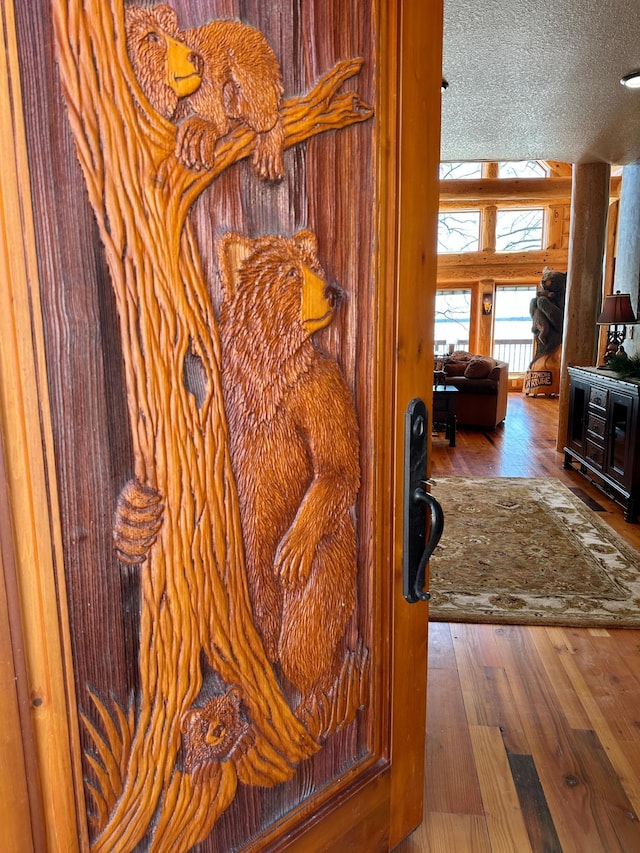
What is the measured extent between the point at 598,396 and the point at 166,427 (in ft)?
13.7

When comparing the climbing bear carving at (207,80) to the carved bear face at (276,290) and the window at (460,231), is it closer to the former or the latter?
the carved bear face at (276,290)

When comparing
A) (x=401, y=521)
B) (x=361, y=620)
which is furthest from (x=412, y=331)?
(x=361, y=620)

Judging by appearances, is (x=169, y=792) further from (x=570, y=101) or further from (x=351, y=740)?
(x=570, y=101)

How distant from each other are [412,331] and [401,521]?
380 mm

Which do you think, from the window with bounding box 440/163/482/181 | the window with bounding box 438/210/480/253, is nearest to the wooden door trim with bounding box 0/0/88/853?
the window with bounding box 438/210/480/253

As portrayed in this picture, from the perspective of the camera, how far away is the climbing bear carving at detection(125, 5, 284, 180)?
0.73 m

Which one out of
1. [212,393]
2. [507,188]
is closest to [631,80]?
[212,393]

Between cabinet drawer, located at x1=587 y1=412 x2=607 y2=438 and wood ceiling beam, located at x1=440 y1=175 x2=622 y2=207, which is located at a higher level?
wood ceiling beam, located at x1=440 y1=175 x2=622 y2=207

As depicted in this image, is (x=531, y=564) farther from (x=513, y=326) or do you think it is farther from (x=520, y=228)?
(x=520, y=228)

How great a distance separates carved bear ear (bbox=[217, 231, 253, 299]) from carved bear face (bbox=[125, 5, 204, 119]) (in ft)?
0.57

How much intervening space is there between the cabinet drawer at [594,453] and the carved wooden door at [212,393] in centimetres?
355

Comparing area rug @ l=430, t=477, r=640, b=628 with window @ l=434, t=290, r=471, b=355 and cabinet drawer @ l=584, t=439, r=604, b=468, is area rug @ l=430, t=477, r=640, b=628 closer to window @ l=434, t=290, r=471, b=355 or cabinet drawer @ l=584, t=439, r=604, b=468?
cabinet drawer @ l=584, t=439, r=604, b=468

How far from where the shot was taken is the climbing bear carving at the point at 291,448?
89 cm

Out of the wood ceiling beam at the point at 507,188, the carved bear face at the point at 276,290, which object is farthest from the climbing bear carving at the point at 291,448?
the wood ceiling beam at the point at 507,188
